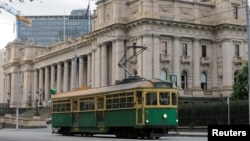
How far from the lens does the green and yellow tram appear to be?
79.6 feet

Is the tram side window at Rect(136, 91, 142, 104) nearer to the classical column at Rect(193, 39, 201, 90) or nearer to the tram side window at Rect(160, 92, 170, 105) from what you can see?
the tram side window at Rect(160, 92, 170, 105)

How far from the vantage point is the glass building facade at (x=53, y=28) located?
444 feet

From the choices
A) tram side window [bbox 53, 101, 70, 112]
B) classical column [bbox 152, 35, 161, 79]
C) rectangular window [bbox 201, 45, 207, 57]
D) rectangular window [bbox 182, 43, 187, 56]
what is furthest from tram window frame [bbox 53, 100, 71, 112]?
rectangular window [bbox 201, 45, 207, 57]

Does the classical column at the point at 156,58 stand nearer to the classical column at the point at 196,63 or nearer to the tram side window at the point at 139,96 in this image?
the classical column at the point at 196,63

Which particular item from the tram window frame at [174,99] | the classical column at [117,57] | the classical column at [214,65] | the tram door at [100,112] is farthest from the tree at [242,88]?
the tram window frame at [174,99]

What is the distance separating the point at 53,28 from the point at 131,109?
4833 inches

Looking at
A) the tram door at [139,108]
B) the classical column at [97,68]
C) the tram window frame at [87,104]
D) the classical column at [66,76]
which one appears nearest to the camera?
the tram door at [139,108]

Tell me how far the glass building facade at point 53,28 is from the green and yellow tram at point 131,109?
344 feet

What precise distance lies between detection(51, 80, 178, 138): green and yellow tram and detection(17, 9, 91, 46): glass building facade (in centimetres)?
10498

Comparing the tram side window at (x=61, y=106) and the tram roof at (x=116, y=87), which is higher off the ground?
the tram roof at (x=116, y=87)

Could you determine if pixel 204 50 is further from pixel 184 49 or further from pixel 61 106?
pixel 61 106

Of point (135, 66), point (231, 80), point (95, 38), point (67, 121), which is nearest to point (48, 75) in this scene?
point (95, 38)

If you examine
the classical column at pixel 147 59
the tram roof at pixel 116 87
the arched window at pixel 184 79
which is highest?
the classical column at pixel 147 59

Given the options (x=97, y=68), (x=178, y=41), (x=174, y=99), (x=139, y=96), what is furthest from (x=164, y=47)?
(x=139, y=96)
